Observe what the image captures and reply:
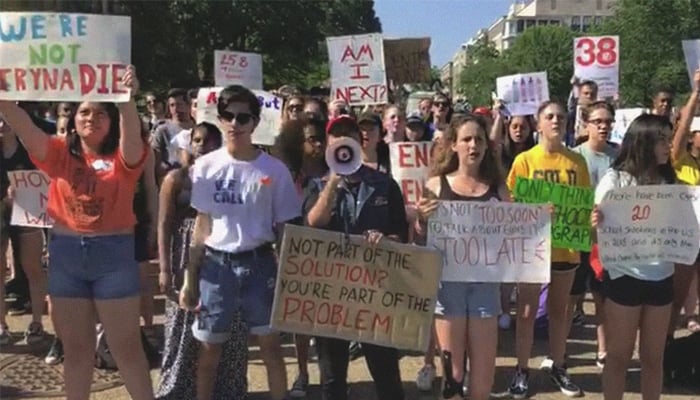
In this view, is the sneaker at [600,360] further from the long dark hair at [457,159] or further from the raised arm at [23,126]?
the raised arm at [23,126]

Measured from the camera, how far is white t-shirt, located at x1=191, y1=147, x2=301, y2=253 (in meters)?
4.61

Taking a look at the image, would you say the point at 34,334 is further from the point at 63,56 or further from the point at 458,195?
the point at 458,195

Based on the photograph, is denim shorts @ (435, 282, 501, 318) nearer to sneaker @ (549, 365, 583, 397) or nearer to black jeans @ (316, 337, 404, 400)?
black jeans @ (316, 337, 404, 400)

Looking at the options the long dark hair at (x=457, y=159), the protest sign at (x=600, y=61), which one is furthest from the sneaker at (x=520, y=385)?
the protest sign at (x=600, y=61)

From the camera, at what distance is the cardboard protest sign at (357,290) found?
15.2 ft

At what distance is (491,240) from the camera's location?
4.84 m

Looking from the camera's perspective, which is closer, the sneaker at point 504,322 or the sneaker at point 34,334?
the sneaker at point 34,334

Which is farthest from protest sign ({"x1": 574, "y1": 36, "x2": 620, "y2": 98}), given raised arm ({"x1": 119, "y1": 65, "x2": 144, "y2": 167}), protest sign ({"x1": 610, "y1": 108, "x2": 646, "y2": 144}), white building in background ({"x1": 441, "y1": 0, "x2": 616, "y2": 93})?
white building in background ({"x1": 441, "y1": 0, "x2": 616, "y2": 93})

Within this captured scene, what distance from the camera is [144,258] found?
5.01 m

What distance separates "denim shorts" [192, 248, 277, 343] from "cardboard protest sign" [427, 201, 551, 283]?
0.94 metres

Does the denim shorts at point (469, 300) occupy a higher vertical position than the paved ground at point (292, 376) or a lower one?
higher

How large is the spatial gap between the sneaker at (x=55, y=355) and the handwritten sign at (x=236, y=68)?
13.5 ft

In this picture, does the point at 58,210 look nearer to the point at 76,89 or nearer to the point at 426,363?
the point at 76,89

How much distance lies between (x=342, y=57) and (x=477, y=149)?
4724 millimetres
